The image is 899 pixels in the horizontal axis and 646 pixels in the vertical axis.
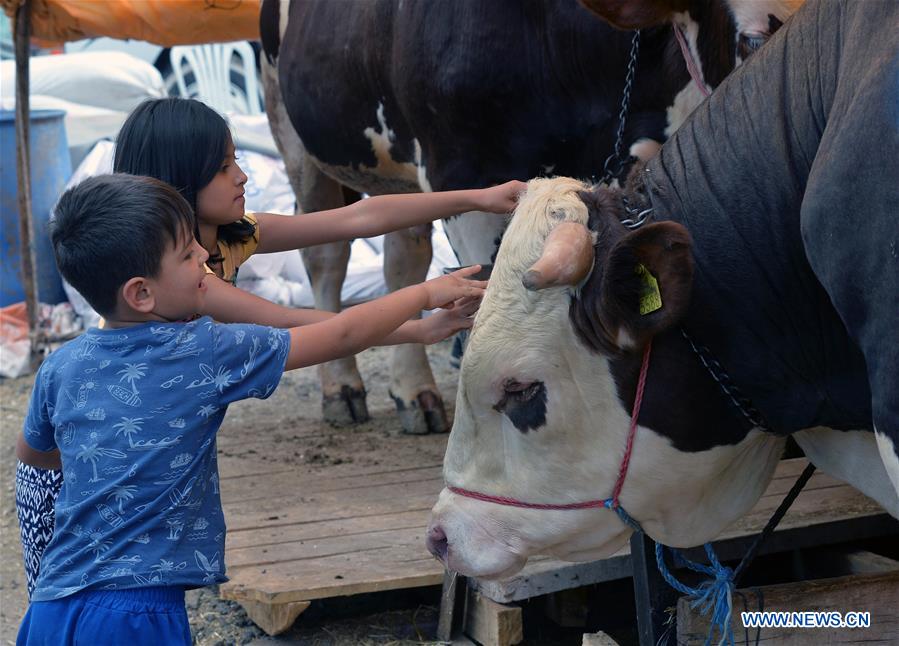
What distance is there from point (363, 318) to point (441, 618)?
4.04 feet

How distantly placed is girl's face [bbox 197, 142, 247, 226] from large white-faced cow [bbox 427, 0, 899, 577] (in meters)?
0.69

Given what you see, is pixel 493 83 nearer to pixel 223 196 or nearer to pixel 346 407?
pixel 223 196

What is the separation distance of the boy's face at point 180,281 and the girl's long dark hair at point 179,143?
426 millimetres

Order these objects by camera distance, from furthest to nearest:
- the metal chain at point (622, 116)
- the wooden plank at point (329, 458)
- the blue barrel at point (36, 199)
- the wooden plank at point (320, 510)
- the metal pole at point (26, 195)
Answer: the blue barrel at point (36, 199)
the metal pole at point (26, 195)
the wooden plank at point (329, 458)
the wooden plank at point (320, 510)
the metal chain at point (622, 116)

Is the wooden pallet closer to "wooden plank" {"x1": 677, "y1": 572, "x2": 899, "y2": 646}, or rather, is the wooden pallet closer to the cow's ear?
"wooden plank" {"x1": 677, "y1": 572, "x2": 899, "y2": 646}

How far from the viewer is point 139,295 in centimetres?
219

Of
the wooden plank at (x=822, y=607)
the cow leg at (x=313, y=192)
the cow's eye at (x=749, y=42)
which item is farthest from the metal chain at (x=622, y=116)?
the cow leg at (x=313, y=192)

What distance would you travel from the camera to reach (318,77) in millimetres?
4609

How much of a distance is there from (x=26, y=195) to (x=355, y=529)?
4.18m

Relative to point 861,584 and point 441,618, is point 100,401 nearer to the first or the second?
point 441,618

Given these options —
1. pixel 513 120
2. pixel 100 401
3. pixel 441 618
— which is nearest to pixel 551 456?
pixel 100 401

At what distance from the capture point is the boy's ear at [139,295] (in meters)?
2.16

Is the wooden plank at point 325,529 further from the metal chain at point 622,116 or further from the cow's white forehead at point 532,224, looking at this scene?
the cow's white forehead at point 532,224

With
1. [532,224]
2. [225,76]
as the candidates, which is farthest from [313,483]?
[225,76]
